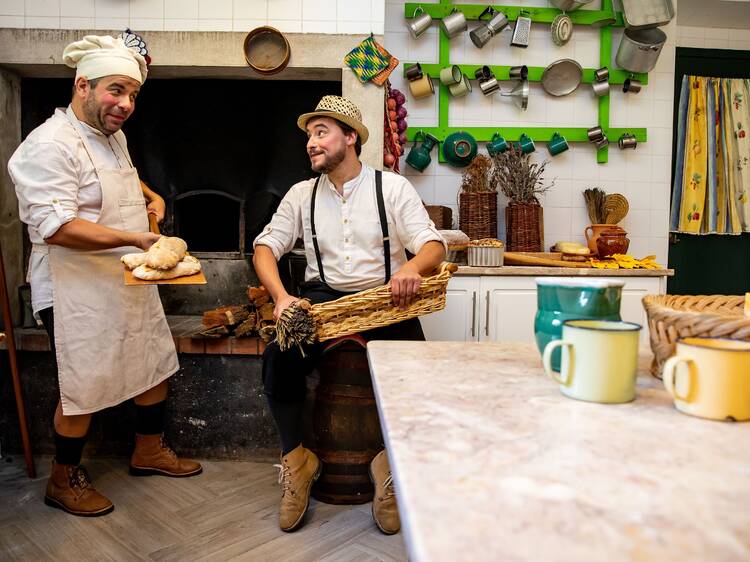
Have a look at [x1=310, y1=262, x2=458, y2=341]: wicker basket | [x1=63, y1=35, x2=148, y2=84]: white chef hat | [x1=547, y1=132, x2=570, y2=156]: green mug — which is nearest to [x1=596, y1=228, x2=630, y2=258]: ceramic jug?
[x1=547, y1=132, x2=570, y2=156]: green mug

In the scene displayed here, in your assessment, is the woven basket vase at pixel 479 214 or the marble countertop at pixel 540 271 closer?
the marble countertop at pixel 540 271

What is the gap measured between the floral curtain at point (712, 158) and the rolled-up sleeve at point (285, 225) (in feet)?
9.37

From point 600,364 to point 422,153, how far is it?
9.73 ft

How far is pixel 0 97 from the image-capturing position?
285 cm

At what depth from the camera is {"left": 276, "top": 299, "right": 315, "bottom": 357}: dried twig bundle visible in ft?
6.10

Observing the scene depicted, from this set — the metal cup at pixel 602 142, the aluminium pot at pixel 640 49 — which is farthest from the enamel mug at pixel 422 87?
the aluminium pot at pixel 640 49

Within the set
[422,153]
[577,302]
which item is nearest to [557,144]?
[422,153]

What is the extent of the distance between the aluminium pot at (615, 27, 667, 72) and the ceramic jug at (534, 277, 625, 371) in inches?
126

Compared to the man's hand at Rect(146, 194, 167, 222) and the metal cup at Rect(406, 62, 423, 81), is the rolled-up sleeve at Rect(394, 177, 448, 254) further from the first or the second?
the metal cup at Rect(406, 62, 423, 81)

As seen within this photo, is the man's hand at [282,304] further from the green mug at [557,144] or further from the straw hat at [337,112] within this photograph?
the green mug at [557,144]

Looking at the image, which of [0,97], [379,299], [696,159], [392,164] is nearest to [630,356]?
[379,299]

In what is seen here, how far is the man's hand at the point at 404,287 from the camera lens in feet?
6.29

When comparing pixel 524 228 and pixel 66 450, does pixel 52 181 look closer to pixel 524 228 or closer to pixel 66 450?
pixel 66 450

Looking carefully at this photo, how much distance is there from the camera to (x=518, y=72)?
3.57 m
